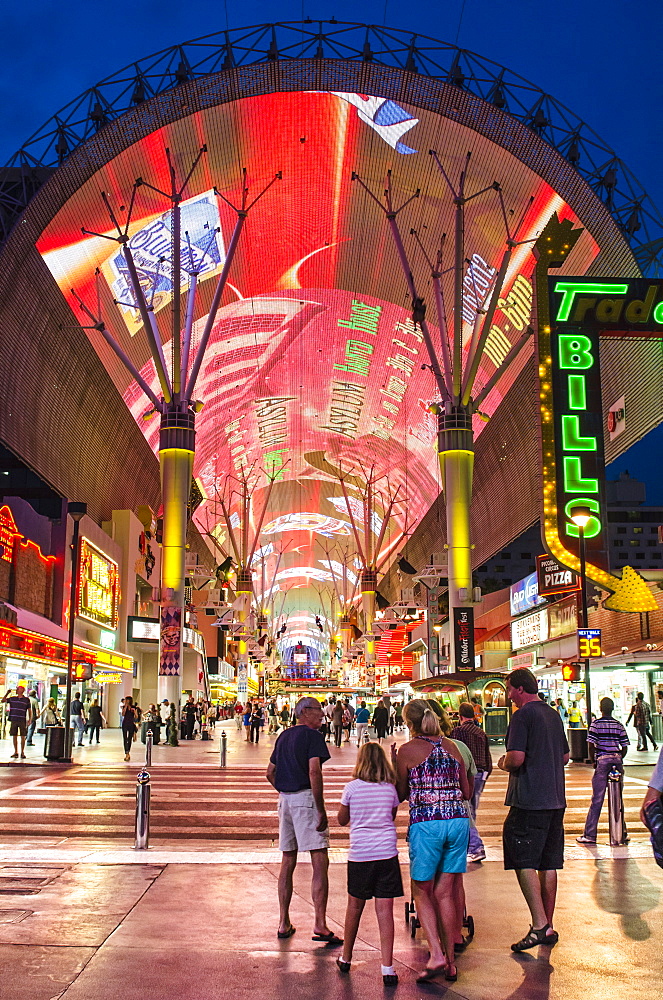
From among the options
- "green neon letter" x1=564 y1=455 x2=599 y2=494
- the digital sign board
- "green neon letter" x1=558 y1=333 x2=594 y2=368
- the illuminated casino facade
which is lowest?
the digital sign board

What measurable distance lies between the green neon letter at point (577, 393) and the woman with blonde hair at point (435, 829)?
16.2 meters

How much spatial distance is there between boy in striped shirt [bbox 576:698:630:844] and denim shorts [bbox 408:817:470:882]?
18.3ft

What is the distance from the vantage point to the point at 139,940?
6.93 metres

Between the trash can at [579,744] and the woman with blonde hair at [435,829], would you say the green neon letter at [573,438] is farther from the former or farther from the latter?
the woman with blonde hair at [435,829]

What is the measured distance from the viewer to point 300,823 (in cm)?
739

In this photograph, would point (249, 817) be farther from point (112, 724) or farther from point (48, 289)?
point (112, 724)

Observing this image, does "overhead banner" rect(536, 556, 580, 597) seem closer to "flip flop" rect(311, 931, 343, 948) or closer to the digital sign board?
the digital sign board

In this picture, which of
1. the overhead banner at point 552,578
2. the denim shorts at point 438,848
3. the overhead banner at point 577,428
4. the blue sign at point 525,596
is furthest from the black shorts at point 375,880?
the blue sign at point 525,596

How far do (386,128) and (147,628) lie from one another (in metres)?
25.9

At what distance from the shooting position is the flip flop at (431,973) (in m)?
6.04

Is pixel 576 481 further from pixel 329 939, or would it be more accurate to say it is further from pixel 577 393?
pixel 329 939

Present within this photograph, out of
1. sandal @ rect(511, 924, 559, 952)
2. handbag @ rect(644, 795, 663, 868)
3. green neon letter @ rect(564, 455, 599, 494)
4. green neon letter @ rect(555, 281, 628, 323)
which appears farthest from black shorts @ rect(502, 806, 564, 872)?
green neon letter @ rect(555, 281, 628, 323)

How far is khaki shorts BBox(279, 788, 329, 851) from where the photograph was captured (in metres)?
7.33

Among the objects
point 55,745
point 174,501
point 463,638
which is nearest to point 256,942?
point 55,745
